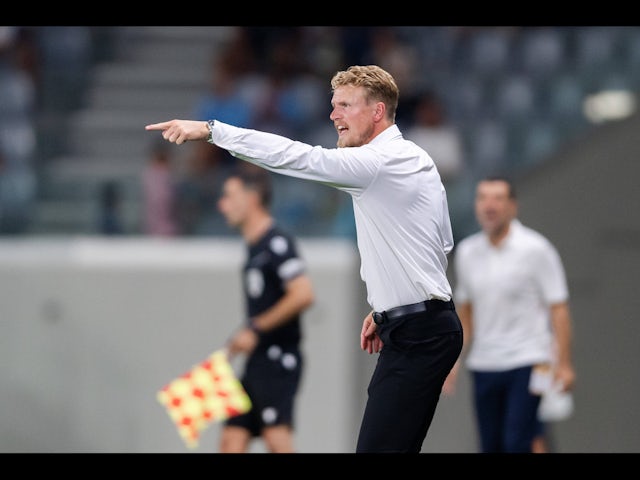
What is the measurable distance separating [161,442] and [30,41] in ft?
18.5

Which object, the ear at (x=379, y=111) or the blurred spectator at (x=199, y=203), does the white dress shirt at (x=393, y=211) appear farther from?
the blurred spectator at (x=199, y=203)

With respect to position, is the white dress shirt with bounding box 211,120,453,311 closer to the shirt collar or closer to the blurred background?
the shirt collar

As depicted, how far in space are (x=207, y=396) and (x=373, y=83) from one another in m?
3.06

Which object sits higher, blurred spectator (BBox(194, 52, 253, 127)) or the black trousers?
blurred spectator (BBox(194, 52, 253, 127))

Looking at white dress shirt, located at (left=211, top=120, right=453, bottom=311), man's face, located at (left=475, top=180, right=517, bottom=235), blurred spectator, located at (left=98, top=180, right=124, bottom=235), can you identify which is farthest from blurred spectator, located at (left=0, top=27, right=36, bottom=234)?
white dress shirt, located at (left=211, top=120, right=453, bottom=311)

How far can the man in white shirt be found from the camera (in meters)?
4.82

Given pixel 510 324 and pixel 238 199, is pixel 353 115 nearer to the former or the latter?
pixel 238 199

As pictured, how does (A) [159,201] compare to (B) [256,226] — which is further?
(A) [159,201]

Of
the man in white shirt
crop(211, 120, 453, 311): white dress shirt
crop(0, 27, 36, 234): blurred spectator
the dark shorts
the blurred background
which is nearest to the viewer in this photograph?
crop(211, 120, 453, 311): white dress shirt

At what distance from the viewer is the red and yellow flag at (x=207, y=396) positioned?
7.18 m

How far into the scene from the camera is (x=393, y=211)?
4812 mm

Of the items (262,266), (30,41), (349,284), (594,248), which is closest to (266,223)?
(262,266)

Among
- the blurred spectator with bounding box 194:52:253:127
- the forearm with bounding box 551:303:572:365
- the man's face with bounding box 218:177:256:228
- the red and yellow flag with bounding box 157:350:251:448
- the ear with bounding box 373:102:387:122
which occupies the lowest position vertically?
the red and yellow flag with bounding box 157:350:251:448

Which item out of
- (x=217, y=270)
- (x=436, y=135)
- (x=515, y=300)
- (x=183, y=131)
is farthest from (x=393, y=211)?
(x=436, y=135)
